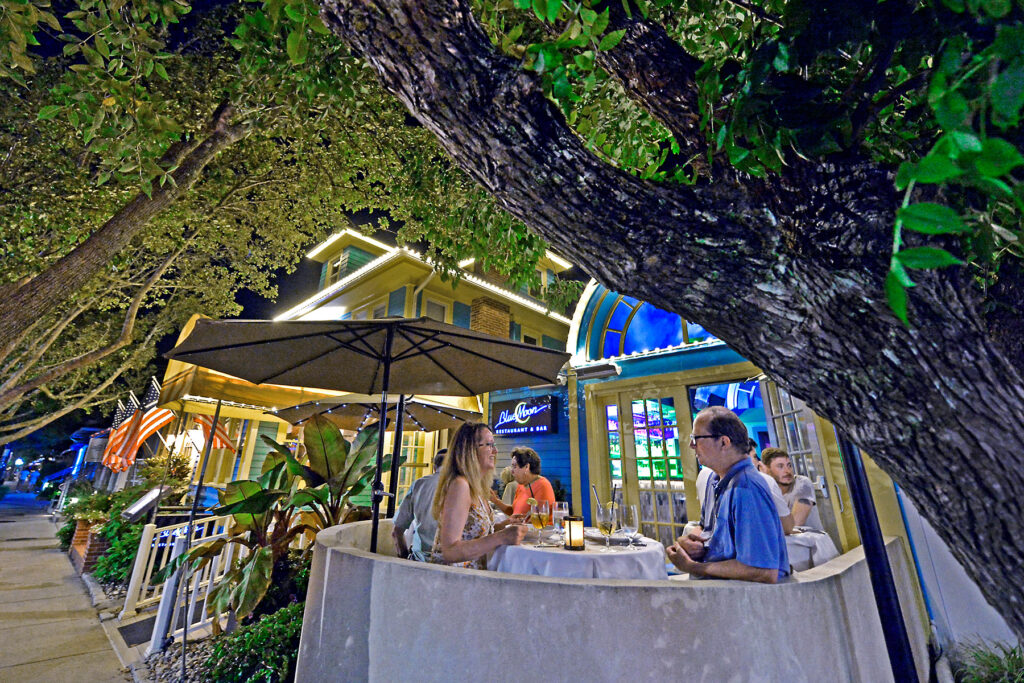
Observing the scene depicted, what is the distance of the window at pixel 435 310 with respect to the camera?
11.7 m

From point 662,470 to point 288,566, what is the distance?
5.82 meters

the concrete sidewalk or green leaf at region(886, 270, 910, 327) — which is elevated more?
green leaf at region(886, 270, 910, 327)

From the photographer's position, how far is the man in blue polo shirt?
2268 millimetres

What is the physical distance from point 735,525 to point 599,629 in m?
0.96

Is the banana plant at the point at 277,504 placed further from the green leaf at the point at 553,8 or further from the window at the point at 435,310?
the window at the point at 435,310

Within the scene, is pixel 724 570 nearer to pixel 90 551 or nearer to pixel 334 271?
pixel 90 551

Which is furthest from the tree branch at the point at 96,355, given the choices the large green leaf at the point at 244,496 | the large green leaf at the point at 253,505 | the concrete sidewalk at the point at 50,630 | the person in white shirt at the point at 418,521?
the person in white shirt at the point at 418,521

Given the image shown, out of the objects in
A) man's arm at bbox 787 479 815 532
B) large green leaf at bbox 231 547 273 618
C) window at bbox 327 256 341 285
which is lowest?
large green leaf at bbox 231 547 273 618

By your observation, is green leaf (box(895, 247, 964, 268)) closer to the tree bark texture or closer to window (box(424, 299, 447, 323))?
the tree bark texture

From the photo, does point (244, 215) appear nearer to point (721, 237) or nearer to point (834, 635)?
point (721, 237)

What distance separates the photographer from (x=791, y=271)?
122 centimetres

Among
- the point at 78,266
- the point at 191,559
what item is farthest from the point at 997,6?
the point at 78,266

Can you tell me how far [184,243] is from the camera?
8570mm

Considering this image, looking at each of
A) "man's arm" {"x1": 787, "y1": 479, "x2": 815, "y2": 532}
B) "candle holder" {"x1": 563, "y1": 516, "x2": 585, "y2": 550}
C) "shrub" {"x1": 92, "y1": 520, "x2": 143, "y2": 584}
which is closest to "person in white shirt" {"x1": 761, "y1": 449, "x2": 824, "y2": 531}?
"man's arm" {"x1": 787, "y1": 479, "x2": 815, "y2": 532}
